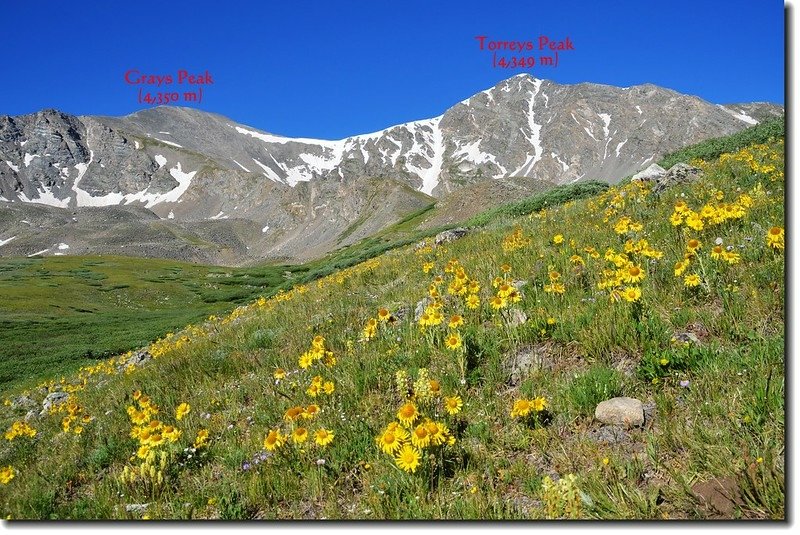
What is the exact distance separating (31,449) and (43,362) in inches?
833

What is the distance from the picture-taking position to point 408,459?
3236mm

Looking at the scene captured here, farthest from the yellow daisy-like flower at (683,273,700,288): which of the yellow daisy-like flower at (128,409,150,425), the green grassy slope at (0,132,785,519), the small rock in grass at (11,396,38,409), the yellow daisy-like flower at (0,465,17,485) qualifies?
the small rock in grass at (11,396,38,409)

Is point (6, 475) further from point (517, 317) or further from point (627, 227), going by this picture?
point (627, 227)

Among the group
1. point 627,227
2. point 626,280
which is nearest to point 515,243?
point 627,227

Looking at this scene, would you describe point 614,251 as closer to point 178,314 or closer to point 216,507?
point 216,507

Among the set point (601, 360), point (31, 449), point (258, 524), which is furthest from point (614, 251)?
point (31, 449)

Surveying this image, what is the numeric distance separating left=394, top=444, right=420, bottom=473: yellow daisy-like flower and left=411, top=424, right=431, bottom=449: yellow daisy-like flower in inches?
1.9

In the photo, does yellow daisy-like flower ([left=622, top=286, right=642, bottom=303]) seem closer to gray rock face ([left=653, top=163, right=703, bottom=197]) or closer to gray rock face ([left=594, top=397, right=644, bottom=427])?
gray rock face ([left=594, top=397, right=644, bottom=427])

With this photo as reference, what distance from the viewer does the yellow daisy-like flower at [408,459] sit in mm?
3168

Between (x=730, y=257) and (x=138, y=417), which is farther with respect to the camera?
(x=138, y=417)

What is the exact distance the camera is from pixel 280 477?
150 inches

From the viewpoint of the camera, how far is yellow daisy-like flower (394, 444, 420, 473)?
3168 millimetres

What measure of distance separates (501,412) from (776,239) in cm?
309

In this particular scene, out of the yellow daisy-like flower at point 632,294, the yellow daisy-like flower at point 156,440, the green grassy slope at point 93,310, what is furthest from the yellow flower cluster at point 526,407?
the green grassy slope at point 93,310
